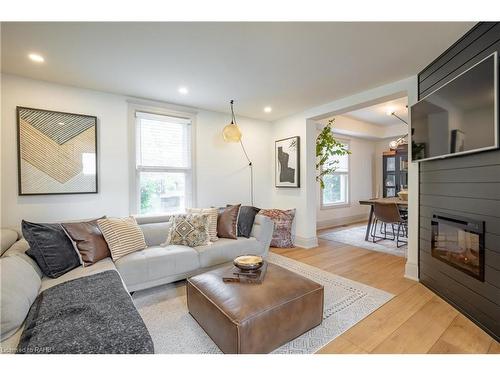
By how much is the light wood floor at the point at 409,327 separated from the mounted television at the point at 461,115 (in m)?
1.38

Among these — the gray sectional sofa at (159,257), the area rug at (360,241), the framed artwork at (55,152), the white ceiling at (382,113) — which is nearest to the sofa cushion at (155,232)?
the gray sectional sofa at (159,257)

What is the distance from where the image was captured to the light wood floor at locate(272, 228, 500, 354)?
59.8 inches

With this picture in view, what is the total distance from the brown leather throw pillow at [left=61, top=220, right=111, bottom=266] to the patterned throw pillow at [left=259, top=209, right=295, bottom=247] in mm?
2516

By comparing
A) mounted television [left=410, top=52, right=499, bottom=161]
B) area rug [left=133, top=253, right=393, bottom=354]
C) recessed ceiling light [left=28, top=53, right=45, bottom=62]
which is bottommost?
area rug [left=133, top=253, right=393, bottom=354]

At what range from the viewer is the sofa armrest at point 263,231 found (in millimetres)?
3045

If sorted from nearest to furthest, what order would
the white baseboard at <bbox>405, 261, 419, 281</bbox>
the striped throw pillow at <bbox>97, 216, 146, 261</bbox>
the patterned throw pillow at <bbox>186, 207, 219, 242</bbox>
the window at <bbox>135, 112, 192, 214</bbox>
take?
the striped throw pillow at <bbox>97, 216, 146, 261</bbox> < the white baseboard at <bbox>405, 261, 419, 281</bbox> < the patterned throw pillow at <bbox>186, 207, 219, 242</bbox> < the window at <bbox>135, 112, 192, 214</bbox>

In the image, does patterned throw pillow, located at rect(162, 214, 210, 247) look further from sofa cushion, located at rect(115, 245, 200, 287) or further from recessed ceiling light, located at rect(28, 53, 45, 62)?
recessed ceiling light, located at rect(28, 53, 45, 62)

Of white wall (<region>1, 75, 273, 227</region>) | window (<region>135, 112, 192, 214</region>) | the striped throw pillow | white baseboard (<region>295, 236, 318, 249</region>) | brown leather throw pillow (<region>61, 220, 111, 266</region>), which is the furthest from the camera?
white baseboard (<region>295, 236, 318, 249</region>)

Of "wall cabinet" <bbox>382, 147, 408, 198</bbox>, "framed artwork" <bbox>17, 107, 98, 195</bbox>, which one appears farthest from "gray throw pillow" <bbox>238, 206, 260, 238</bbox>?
"wall cabinet" <bbox>382, 147, 408, 198</bbox>

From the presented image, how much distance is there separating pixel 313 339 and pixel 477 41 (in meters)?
2.64

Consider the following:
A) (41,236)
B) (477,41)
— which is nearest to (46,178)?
(41,236)

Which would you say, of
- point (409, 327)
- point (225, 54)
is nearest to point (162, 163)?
point (225, 54)

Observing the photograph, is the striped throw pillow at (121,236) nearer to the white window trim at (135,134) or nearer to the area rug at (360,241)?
the white window trim at (135,134)

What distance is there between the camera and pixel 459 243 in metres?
2.05
